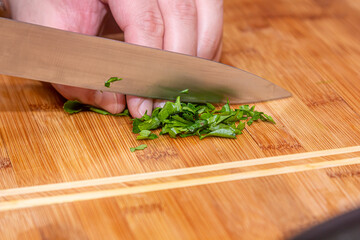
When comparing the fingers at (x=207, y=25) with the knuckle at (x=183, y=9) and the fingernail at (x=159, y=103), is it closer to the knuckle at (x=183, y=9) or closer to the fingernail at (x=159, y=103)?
the knuckle at (x=183, y=9)

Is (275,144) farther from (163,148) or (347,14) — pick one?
(347,14)

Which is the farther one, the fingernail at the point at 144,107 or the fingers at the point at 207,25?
the fingers at the point at 207,25

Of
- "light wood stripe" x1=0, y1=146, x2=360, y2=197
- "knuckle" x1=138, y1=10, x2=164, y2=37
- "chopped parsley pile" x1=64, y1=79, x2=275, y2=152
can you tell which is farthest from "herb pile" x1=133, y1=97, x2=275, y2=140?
"knuckle" x1=138, y1=10, x2=164, y2=37

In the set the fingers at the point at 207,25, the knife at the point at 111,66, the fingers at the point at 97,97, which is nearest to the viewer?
the knife at the point at 111,66

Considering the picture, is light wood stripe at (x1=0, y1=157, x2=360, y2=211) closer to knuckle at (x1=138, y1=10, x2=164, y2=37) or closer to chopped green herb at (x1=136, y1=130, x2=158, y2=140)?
chopped green herb at (x1=136, y1=130, x2=158, y2=140)

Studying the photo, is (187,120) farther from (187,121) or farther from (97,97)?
(97,97)

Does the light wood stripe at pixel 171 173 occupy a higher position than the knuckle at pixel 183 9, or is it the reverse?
the knuckle at pixel 183 9

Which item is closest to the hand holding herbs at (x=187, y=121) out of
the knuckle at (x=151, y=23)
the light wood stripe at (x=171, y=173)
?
the light wood stripe at (x=171, y=173)
